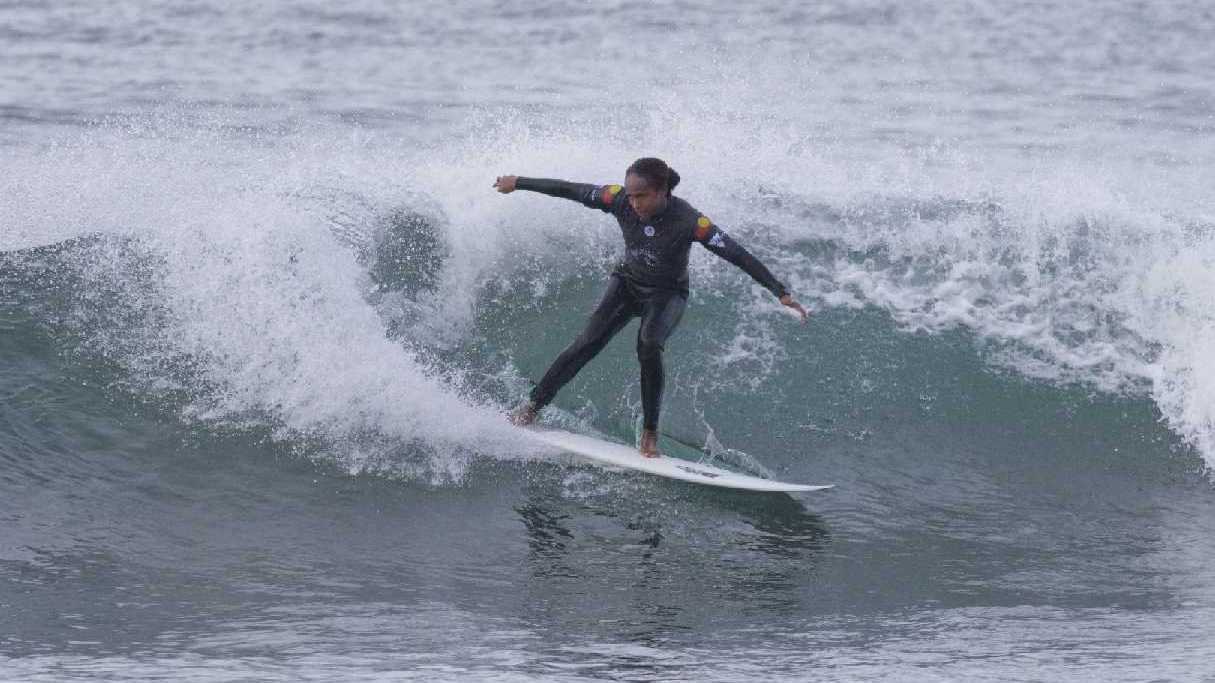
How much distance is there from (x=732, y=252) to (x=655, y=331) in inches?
25.0

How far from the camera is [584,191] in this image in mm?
7676

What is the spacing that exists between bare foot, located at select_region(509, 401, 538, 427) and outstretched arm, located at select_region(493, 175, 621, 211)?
1.29m

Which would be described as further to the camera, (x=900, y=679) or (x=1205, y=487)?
(x=1205, y=487)

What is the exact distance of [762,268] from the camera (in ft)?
24.0

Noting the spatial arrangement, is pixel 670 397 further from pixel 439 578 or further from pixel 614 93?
pixel 614 93

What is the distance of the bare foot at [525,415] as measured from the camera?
27.0 feet

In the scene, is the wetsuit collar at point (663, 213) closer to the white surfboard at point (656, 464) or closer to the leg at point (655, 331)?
the leg at point (655, 331)

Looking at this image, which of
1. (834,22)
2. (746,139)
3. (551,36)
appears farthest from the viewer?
(834,22)

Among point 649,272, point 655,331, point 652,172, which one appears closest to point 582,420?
point 655,331

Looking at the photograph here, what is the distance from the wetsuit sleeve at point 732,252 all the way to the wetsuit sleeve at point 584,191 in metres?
0.51

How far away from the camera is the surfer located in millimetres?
7328

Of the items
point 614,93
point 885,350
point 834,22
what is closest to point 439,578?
point 885,350

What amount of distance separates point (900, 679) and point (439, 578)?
2354 mm

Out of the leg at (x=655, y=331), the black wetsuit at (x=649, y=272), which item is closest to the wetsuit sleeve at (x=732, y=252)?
the black wetsuit at (x=649, y=272)
